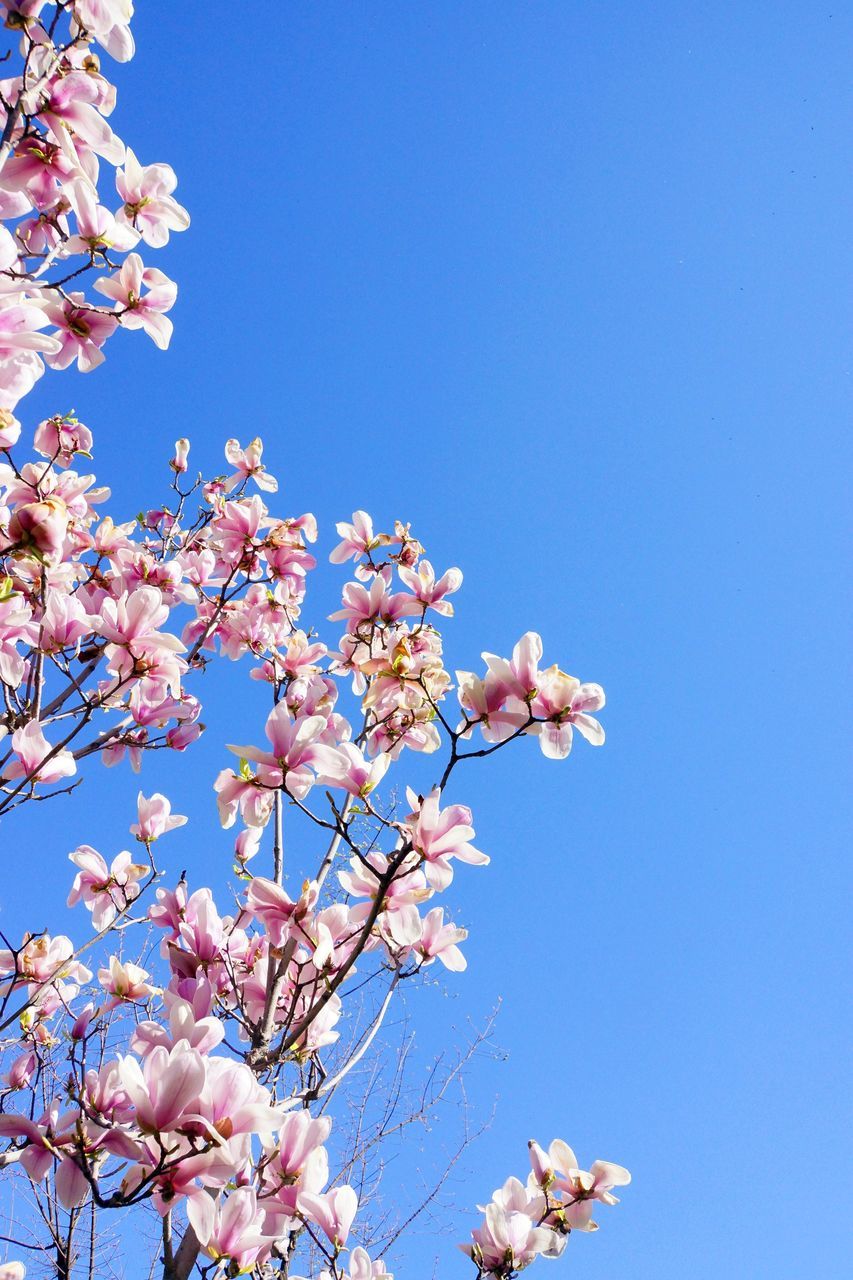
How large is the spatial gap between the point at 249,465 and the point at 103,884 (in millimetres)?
1601

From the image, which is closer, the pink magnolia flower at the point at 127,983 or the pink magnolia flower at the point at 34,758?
the pink magnolia flower at the point at 34,758

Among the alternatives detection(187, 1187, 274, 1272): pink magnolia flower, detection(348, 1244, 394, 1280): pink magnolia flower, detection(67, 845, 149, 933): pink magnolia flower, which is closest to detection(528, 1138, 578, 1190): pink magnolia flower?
detection(348, 1244, 394, 1280): pink magnolia flower

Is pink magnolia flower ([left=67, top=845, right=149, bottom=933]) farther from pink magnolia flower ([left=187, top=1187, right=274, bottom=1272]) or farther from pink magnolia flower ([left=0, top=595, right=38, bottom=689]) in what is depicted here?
pink magnolia flower ([left=187, top=1187, right=274, bottom=1272])

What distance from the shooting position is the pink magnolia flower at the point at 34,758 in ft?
6.04

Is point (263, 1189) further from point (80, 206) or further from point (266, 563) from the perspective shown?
point (80, 206)

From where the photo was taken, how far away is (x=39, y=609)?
2252 mm

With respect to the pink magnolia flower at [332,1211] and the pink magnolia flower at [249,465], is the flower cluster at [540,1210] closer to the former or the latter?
the pink magnolia flower at [332,1211]

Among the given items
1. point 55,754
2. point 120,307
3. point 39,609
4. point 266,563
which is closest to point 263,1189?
point 55,754

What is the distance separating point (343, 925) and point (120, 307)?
1.67 meters

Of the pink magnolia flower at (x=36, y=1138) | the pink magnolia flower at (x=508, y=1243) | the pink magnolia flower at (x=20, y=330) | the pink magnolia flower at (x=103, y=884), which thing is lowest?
the pink magnolia flower at (x=508, y=1243)

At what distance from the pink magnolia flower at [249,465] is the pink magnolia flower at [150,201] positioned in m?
0.99

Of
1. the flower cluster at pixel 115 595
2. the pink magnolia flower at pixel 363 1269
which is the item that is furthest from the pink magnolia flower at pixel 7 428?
the pink magnolia flower at pixel 363 1269

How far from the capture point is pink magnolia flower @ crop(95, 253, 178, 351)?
2.05 m

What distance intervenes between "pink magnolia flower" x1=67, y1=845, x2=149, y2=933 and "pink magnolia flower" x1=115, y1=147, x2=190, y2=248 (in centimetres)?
172
